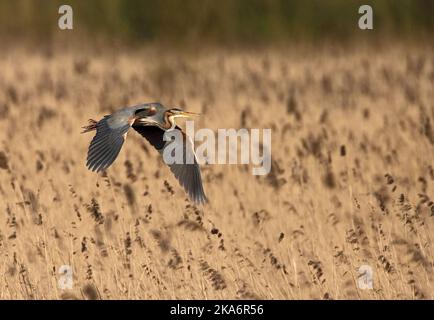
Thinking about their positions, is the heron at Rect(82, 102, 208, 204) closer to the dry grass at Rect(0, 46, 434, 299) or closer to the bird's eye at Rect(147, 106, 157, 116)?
the bird's eye at Rect(147, 106, 157, 116)

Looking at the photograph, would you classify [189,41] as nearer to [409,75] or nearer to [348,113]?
[409,75]

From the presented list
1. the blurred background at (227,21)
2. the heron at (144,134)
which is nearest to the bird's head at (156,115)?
the heron at (144,134)

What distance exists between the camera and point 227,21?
51.1 feet

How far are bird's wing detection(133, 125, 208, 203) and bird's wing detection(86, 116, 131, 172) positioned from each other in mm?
495

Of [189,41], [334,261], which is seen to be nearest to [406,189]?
[334,261]

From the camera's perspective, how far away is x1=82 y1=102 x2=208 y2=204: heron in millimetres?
7055

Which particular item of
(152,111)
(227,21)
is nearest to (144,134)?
(152,111)

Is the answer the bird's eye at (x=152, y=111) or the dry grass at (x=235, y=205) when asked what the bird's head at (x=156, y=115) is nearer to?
the bird's eye at (x=152, y=111)

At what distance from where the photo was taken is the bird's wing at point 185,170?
7.46 metres

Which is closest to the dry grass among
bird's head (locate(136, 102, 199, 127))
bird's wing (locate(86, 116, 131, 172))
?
bird's wing (locate(86, 116, 131, 172))

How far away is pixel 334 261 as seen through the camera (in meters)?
7.12

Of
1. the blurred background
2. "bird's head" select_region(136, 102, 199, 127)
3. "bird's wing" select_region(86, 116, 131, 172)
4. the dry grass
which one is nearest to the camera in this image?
the dry grass

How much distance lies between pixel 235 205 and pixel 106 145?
1.28 meters

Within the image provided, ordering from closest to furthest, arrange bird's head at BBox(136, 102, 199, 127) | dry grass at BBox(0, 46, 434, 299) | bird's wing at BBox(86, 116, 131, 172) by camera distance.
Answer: dry grass at BBox(0, 46, 434, 299) → bird's wing at BBox(86, 116, 131, 172) → bird's head at BBox(136, 102, 199, 127)
